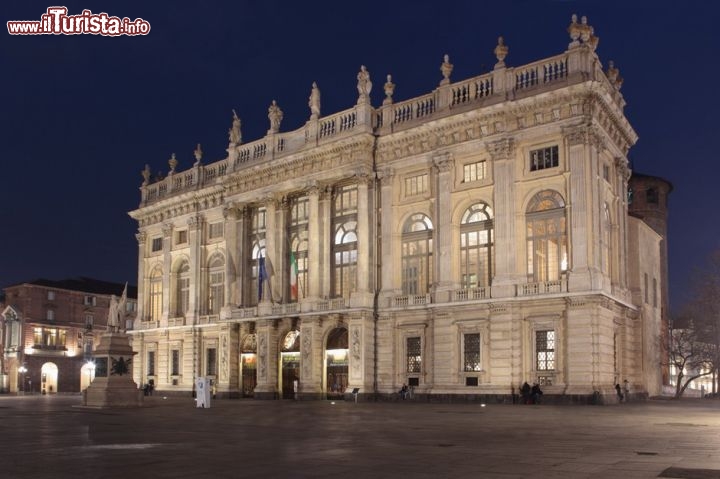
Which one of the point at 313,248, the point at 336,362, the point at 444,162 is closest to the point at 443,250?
the point at 444,162

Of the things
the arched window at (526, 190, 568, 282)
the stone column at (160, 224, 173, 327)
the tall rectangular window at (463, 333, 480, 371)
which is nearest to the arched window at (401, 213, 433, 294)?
the tall rectangular window at (463, 333, 480, 371)

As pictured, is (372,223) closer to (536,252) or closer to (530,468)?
(536,252)

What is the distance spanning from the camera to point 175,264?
227 feet

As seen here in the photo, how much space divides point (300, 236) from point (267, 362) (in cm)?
920

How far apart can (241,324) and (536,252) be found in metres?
24.0

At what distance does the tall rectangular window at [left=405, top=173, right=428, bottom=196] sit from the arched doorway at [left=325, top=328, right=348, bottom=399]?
10.2m

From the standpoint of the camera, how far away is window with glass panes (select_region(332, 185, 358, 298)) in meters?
53.9

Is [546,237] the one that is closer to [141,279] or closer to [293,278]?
[293,278]

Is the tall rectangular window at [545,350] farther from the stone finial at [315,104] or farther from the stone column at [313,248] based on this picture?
the stone finial at [315,104]

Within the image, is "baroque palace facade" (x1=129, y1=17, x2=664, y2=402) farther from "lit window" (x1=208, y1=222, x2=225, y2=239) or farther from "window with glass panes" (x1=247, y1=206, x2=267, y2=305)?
"lit window" (x1=208, y1=222, x2=225, y2=239)

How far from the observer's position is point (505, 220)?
45.8 metres

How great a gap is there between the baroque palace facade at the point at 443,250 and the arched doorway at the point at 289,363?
148 mm

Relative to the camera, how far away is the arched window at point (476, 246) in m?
47.4

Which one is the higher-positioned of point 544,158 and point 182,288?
point 544,158
